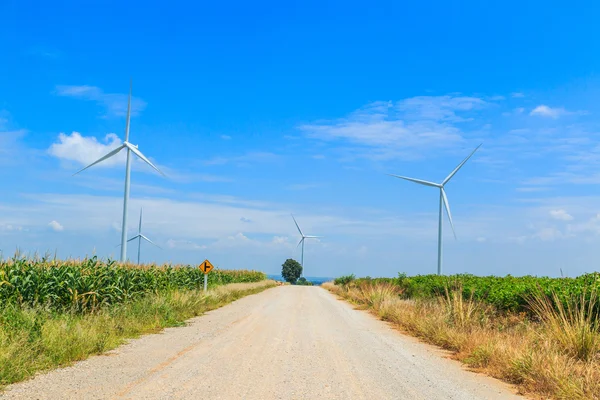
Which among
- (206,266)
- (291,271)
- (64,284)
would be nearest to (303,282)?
(291,271)

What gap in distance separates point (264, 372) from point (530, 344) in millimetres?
5305

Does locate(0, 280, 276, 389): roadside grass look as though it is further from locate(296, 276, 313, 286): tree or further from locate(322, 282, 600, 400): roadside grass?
locate(296, 276, 313, 286): tree

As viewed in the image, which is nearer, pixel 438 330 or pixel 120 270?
pixel 438 330

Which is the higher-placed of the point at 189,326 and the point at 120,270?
the point at 120,270

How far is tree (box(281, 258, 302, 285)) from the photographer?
119 m

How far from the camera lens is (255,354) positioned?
11.5 meters

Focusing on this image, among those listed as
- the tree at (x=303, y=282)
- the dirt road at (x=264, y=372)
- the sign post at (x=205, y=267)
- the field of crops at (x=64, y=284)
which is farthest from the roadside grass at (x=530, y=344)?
the tree at (x=303, y=282)

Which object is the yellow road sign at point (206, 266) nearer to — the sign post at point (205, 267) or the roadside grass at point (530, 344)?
the sign post at point (205, 267)

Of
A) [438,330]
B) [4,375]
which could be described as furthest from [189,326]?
[4,375]

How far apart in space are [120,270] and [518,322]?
14.8m

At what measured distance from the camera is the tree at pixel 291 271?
390 feet

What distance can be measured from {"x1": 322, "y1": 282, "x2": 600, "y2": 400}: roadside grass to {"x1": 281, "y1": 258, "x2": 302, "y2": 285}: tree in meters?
103

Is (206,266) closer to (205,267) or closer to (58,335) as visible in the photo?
(205,267)

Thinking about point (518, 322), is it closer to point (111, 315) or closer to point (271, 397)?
point (271, 397)
